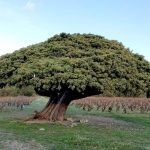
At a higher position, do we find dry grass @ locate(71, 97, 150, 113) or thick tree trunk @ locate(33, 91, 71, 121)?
dry grass @ locate(71, 97, 150, 113)

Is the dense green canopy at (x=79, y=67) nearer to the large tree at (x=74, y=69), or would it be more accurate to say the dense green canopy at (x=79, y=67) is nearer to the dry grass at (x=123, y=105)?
the large tree at (x=74, y=69)

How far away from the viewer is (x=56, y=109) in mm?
23156

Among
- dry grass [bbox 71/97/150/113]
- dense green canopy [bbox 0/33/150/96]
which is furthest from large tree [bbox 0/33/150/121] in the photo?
dry grass [bbox 71/97/150/113]

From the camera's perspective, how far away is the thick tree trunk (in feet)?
75.8

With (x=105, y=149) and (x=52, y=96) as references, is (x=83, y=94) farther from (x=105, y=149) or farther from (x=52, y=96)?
(x=105, y=149)

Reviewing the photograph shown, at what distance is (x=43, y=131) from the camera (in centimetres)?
1792

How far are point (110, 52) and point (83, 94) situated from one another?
2607 mm

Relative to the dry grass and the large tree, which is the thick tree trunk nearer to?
the large tree

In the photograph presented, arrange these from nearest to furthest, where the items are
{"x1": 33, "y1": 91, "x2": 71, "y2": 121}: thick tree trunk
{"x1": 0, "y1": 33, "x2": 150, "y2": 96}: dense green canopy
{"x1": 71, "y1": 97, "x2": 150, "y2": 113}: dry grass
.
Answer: {"x1": 0, "y1": 33, "x2": 150, "y2": 96}: dense green canopy → {"x1": 33, "y1": 91, "x2": 71, "y2": 121}: thick tree trunk → {"x1": 71, "y1": 97, "x2": 150, "y2": 113}: dry grass

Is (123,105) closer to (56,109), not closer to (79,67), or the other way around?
(56,109)

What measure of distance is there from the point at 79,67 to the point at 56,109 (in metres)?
3.33

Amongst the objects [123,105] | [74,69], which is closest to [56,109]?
[74,69]

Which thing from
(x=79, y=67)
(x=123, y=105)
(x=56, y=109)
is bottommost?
(x=56, y=109)

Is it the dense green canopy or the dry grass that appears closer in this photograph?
the dense green canopy
